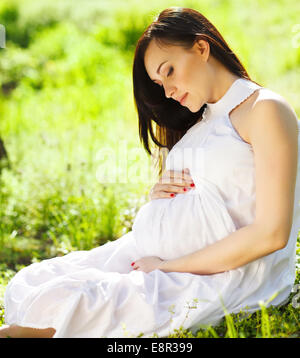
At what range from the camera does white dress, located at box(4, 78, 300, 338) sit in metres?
2.10

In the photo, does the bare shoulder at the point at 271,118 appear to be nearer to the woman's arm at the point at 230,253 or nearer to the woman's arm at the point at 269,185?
the woman's arm at the point at 269,185

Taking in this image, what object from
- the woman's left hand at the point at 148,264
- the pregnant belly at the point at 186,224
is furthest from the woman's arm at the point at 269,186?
the woman's left hand at the point at 148,264

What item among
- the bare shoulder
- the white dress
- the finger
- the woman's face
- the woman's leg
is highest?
the woman's face

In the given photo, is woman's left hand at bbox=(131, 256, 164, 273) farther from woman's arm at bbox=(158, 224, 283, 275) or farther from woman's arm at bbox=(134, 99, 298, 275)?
woman's arm at bbox=(134, 99, 298, 275)

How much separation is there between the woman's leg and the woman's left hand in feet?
1.48

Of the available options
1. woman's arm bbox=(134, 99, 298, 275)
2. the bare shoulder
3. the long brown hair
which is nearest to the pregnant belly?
woman's arm bbox=(134, 99, 298, 275)

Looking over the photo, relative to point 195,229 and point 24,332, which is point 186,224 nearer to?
point 195,229

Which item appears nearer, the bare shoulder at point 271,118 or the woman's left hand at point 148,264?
the bare shoulder at point 271,118

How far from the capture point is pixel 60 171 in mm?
4859

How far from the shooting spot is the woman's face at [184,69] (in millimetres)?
2365

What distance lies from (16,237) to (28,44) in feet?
25.9

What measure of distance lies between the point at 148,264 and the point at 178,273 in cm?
16

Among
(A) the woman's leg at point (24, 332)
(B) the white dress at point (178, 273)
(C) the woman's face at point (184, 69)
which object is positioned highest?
(C) the woman's face at point (184, 69)
